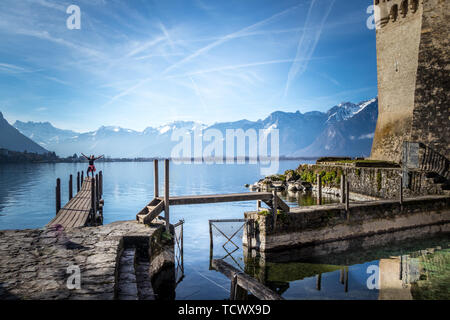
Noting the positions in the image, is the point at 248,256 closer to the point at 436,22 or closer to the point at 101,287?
the point at 101,287

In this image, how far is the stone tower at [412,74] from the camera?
20469 millimetres

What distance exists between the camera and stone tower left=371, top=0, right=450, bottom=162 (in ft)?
67.2

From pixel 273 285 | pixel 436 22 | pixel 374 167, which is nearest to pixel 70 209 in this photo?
pixel 273 285

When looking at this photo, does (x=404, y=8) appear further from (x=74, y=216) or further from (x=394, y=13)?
(x=74, y=216)

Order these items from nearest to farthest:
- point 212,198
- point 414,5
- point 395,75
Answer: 1. point 212,198
2. point 414,5
3. point 395,75

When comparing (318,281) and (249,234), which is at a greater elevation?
(249,234)

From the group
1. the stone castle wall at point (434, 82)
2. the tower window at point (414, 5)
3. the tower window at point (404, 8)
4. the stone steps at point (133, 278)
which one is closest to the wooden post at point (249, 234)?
the stone steps at point (133, 278)

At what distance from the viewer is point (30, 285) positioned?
479 cm

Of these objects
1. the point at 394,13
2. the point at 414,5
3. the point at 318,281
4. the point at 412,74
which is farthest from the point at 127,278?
the point at 394,13

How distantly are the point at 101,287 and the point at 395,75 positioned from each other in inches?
1037

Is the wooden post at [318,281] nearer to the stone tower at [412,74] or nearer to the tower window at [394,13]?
the stone tower at [412,74]

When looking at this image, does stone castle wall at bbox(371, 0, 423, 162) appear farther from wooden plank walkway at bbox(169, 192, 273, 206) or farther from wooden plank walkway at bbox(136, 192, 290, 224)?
wooden plank walkway at bbox(169, 192, 273, 206)

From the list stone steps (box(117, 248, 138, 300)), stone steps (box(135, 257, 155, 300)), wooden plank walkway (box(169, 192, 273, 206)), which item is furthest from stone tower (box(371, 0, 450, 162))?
stone steps (box(117, 248, 138, 300))

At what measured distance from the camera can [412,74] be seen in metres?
22.4
